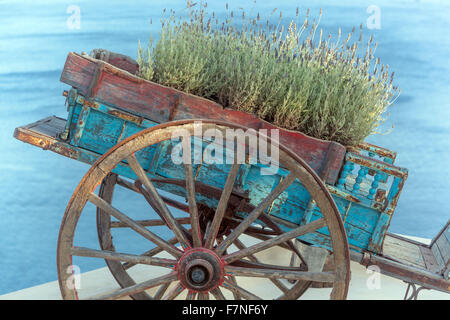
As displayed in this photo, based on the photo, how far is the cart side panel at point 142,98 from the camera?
237 centimetres

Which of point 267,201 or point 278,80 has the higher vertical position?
point 278,80

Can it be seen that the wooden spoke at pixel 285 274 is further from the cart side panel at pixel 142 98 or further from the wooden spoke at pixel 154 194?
the cart side panel at pixel 142 98

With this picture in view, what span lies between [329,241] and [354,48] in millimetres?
1187

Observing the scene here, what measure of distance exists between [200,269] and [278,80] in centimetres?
112

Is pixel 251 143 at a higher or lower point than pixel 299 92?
lower

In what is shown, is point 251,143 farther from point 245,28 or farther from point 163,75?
point 245,28

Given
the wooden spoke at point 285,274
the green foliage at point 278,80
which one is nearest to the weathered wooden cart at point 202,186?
the wooden spoke at point 285,274

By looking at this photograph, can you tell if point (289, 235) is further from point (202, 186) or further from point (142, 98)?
point (142, 98)

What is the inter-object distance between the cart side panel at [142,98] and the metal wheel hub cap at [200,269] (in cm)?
61

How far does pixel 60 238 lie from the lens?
224 centimetres

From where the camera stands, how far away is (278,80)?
2.82 meters

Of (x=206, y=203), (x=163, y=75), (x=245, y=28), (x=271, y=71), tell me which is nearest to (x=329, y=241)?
(x=206, y=203)

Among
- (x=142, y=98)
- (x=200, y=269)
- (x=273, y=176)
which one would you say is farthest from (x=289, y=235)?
(x=142, y=98)
